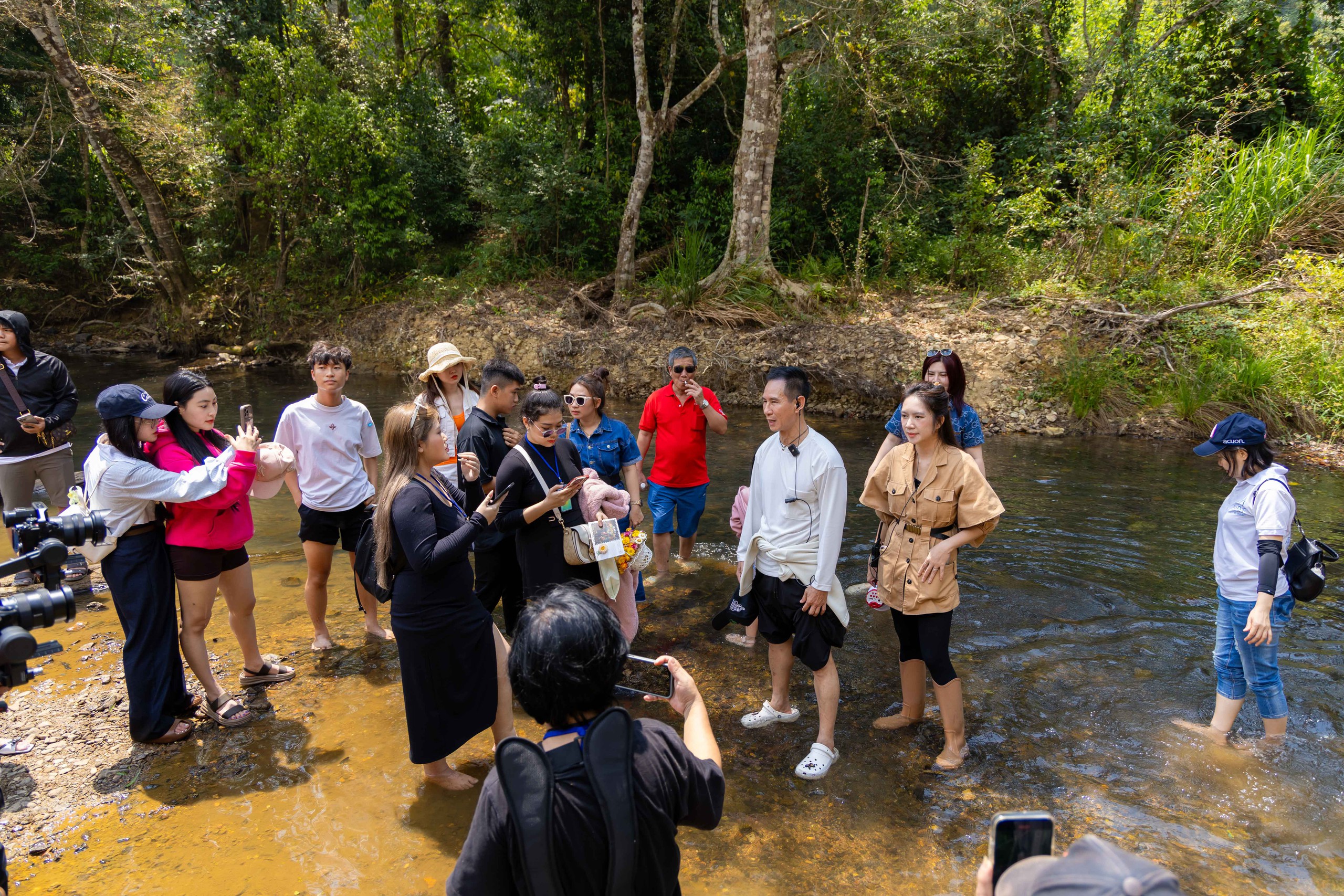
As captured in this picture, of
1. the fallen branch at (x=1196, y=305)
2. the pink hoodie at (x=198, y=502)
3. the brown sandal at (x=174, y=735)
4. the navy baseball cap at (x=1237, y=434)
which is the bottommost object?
the brown sandal at (x=174, y=735)

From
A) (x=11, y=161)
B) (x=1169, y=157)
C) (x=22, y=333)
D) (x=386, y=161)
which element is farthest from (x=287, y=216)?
(x=1169, y=157)

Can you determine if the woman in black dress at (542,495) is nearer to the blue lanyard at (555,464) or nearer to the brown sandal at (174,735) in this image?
the blue lanyard at (555,464)

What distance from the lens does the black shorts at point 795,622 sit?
3875 millimetres

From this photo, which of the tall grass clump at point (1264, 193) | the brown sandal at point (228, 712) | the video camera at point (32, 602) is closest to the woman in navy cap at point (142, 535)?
the brown sandal at point (228, 712)

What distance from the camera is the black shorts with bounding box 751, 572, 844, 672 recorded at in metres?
3.88

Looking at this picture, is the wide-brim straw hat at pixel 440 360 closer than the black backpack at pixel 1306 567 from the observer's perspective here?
No

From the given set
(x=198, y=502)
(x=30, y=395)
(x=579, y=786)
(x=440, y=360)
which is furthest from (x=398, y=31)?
(x=579, y=786)

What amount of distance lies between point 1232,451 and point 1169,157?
1326 centimetres

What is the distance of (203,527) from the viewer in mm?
4035

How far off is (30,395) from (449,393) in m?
3.24

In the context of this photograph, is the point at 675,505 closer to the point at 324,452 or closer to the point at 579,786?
the point at 324,452

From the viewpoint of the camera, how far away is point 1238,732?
4.22 meters

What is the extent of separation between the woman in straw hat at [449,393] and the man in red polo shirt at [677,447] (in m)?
1.36

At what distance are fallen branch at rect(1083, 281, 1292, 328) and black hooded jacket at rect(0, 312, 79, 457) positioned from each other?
43.5ft
